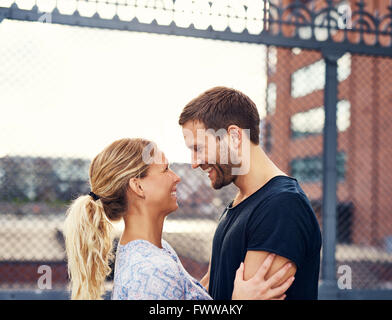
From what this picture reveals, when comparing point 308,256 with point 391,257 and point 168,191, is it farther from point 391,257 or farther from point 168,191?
point 391,257

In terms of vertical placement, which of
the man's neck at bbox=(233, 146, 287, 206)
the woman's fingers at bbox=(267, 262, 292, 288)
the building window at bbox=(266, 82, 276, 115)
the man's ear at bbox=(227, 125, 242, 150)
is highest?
the building window at bbox=(266, 82, 276, 115)

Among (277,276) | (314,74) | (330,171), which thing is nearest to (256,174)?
(277,276)

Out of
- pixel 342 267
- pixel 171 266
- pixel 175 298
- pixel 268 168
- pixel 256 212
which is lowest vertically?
pixel 342 267

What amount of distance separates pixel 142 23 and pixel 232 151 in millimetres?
2427

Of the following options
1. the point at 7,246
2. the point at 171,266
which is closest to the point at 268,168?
the point at 171,266

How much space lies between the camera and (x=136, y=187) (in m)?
2.31

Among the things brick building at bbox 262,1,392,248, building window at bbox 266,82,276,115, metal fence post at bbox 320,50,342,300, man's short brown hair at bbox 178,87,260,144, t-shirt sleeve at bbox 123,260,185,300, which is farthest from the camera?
brick building at bbox 262,1,392,248

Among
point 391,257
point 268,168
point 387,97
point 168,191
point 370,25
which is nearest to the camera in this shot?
point 268,168

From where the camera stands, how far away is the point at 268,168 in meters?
2.22

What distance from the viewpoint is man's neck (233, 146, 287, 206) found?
7.19 feet

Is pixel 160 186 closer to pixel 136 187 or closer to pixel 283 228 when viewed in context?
pixel 136 187

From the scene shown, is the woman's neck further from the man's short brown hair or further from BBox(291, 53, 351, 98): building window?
BBox(291, 53, 351, 98): building window

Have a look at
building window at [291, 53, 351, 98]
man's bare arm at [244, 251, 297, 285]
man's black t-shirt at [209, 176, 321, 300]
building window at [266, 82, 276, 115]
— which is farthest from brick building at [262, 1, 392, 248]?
man's bare arm at [244, 251, 297, 285]

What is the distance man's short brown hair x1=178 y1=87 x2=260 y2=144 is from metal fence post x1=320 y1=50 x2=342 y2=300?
2.65m
